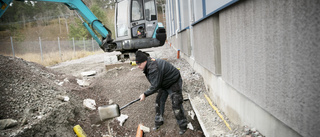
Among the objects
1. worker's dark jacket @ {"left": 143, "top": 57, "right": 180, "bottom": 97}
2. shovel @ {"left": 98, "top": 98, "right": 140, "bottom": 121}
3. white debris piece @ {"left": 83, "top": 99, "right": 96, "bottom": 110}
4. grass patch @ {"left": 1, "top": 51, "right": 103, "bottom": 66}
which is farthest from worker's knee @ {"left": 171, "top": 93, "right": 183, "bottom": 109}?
grass patch @ {"left": 1, "top": 51, "right": 103, "bottom": 66}

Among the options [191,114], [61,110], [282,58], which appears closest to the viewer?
[282,58]

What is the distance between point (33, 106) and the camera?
13.4 ft

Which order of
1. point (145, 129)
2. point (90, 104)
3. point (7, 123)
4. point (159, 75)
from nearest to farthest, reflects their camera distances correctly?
point (7, 123)
point (159, 75)
point (145, 129)
point (90, 104)

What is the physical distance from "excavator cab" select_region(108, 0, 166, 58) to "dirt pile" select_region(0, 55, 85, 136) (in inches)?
164

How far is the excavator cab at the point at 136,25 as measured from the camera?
345 inches

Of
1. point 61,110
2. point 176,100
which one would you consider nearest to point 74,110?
point 61,110

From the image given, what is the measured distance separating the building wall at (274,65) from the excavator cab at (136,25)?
19.5 ft

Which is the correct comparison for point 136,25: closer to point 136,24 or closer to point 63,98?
point 136,24

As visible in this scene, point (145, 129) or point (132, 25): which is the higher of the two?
point (132, 25)

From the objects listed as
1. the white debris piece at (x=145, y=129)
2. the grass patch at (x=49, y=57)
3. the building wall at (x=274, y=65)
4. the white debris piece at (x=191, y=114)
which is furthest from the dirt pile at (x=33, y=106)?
the grass patch at (x=49, y=57)

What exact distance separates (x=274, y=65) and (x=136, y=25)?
7.44m

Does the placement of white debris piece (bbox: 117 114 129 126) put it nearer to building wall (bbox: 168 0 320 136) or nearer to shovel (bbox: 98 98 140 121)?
shovel (bbox: 98 98 140 121)

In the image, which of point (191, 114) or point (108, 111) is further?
point (191, 114)

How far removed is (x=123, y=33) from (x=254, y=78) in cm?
744
